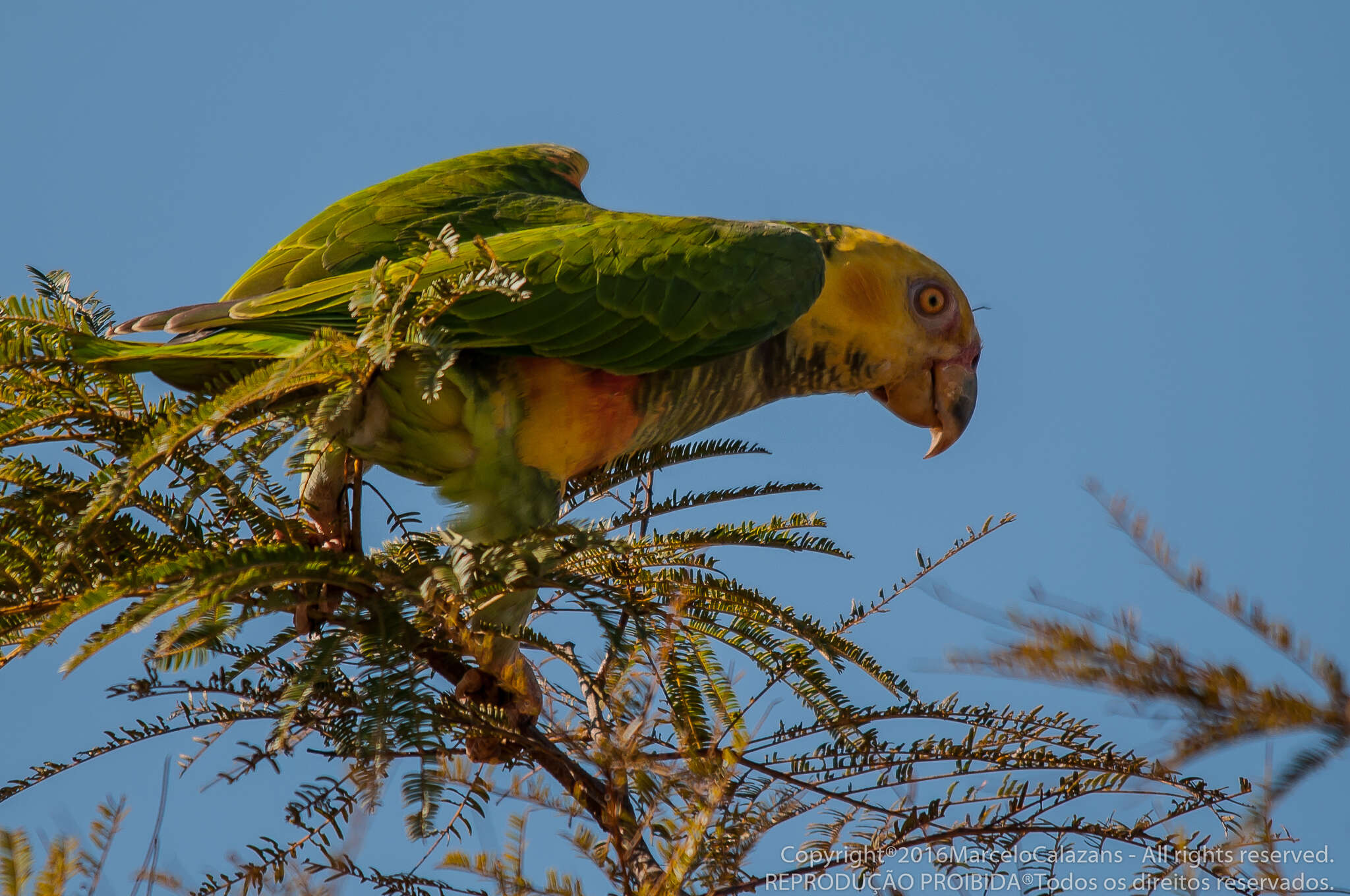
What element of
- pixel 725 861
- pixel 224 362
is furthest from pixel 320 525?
pixel 725 861

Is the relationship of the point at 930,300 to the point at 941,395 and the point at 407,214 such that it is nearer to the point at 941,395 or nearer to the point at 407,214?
the point at 941,395

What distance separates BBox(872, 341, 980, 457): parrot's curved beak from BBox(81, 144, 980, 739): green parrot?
234mm

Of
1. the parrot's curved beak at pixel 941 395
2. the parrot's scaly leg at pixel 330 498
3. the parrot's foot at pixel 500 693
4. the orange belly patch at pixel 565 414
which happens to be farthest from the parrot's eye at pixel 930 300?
the parrot's scaly leg at pixel 330 498

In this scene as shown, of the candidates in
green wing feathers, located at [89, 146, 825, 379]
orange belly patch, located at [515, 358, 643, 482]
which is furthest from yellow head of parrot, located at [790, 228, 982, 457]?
orange belly patch, located at [515, 358, 643, 482]

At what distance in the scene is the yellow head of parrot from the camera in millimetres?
4906

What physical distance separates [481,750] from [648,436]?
1.32 metres

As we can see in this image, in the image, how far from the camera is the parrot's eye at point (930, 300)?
5047mm

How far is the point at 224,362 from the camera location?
3.70 m

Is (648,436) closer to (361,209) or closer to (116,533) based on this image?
(361,209)

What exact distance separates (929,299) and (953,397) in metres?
0.47

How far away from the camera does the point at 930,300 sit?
5066mm

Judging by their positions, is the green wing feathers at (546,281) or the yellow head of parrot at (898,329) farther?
the yellow head of parrot at (898,329)

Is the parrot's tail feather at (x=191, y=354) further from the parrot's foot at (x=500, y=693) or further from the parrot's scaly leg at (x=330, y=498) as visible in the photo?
the parrot's foot at (x=500, y=693)

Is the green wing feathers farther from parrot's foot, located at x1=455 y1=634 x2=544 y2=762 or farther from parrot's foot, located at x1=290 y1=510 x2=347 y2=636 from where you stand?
parrot's foot, located at x1=455 y1=634 x2=544 y2=762
